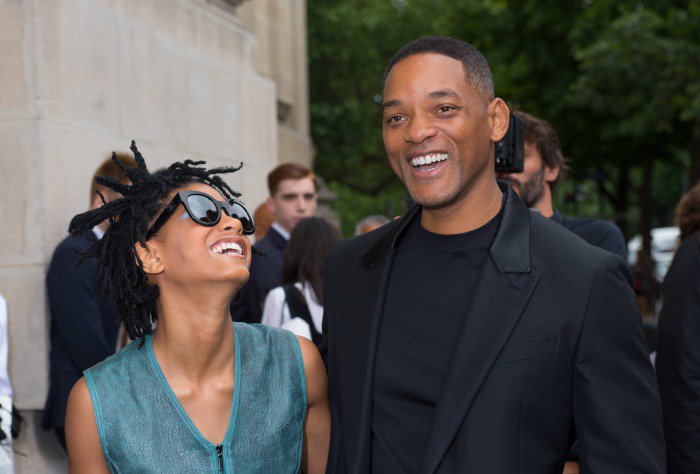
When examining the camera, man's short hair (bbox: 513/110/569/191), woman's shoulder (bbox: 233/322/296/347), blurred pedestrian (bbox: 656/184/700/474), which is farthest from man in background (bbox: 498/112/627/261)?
woman's shoulder (bbox: 233/322/296/347)

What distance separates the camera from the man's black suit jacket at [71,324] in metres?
4.57

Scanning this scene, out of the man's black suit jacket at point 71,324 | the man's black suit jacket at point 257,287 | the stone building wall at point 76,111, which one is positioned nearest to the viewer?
the man's black suit jacket at point 71,324

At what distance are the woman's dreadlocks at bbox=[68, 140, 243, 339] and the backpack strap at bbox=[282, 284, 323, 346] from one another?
1556mm

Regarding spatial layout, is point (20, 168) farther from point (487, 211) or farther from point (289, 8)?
point (289, 8)

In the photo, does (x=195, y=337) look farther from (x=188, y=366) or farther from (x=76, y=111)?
(x=76, y=111)

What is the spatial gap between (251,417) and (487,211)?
1003mm

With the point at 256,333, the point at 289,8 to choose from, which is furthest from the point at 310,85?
the point at 256,333

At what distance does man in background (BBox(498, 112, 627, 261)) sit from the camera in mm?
3979

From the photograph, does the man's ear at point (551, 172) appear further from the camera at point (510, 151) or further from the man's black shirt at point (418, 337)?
the man's black shirt at point (418, 337)

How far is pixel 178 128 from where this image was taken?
21.1ft

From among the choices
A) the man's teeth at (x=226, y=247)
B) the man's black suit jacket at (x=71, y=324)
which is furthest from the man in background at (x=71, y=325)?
the man's teeth at (x=226, y=247)

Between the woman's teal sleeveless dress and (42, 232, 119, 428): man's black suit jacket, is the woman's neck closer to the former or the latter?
the woman's teal sleeveless dress

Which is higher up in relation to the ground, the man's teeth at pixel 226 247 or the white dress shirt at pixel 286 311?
the man's teeth at pixel 226 247

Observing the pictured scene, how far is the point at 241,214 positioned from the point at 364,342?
24.8 inches
